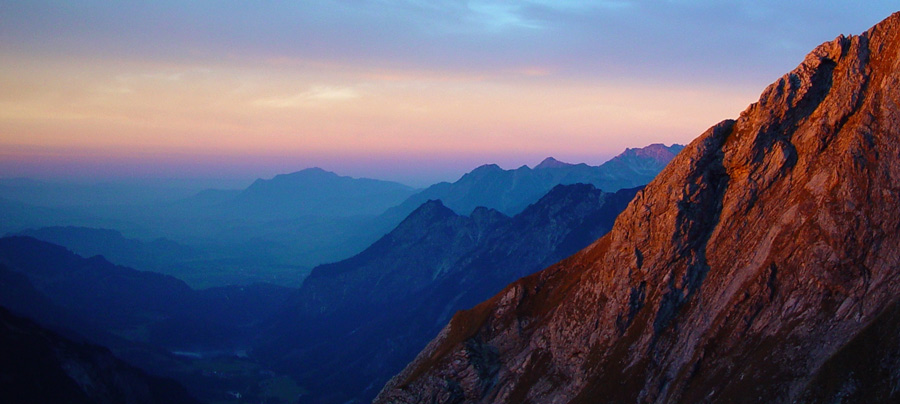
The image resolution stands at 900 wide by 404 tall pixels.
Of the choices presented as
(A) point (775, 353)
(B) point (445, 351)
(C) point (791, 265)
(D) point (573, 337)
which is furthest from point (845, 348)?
(B) point (445, 351)

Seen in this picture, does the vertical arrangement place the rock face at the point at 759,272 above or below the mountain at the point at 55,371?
above

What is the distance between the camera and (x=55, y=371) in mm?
149250

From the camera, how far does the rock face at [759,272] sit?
224 ft

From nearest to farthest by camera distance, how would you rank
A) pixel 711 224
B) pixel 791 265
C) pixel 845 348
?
pixel 845 348 < pixel 791 265 < pixel 711 224

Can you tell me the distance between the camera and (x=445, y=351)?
111 meters

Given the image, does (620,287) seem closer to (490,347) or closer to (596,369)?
(596,369)

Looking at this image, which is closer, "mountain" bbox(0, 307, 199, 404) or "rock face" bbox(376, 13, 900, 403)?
"rock face" bbox(376, 13, 900, 403)

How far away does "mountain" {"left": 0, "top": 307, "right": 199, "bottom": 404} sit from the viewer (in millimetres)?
141250

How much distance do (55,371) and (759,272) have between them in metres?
162

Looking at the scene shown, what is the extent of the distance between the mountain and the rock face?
102472mm

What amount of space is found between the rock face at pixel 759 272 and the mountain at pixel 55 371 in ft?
336

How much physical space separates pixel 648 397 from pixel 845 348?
24.5 m

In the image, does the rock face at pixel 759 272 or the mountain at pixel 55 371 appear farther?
the mountain at pixel 55 371

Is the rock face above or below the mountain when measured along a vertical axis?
above
